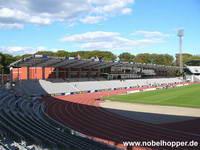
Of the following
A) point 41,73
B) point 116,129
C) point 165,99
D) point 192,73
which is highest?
point 41,73

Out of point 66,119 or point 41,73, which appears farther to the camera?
point 41,73

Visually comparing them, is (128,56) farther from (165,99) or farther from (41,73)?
(165,99)

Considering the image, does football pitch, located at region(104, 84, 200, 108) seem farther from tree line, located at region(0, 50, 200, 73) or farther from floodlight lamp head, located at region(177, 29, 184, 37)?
floodlight lamp head, located at region(177, 29, 184, 37)

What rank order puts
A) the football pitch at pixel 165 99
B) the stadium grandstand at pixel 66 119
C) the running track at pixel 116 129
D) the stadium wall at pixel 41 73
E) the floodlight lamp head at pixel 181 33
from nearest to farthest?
the stadium grandstand at pixel 66 119 < the running track at pixel 116 129 < the football pitch at pixel 165 99 < the stadium wall at pixel 41 73 < the floodlight lamp head at pixel 181 33

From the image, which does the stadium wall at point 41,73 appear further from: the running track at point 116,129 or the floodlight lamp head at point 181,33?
the floodlight lamp head at point 181,33

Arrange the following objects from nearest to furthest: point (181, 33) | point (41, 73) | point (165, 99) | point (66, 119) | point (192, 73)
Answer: point (66, 119) < point (165, 99) < point (41, 73) < point (192, 73) < point (181, 33)

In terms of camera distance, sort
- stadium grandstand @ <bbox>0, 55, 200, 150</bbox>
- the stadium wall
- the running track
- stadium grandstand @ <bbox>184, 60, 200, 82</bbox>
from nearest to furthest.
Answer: stadium grandstand @ <bbox>0, 55, 200, 150</bbox> → the running track → the stadium wall → stadium grandstand @ <bbox>184, 60, 200, 82</bbox>

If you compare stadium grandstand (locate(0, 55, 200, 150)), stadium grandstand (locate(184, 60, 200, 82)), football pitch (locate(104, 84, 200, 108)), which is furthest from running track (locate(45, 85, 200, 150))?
stadium grandstand (locate(184, 60, 200, 82))

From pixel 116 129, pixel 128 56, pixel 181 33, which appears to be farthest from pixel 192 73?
pixel 116 129

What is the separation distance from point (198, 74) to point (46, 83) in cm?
6601

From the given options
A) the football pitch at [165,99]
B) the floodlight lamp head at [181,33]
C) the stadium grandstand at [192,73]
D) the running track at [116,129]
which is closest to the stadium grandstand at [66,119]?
the running track at [116,129]

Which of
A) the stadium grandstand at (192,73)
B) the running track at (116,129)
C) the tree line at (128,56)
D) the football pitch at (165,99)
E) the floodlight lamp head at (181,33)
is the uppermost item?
the floodlight lamp head at (181,33)

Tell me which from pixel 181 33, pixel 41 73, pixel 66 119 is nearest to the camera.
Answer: pixel 66 119

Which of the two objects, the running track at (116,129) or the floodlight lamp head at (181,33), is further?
the floodlight lamp head at (181,33)
